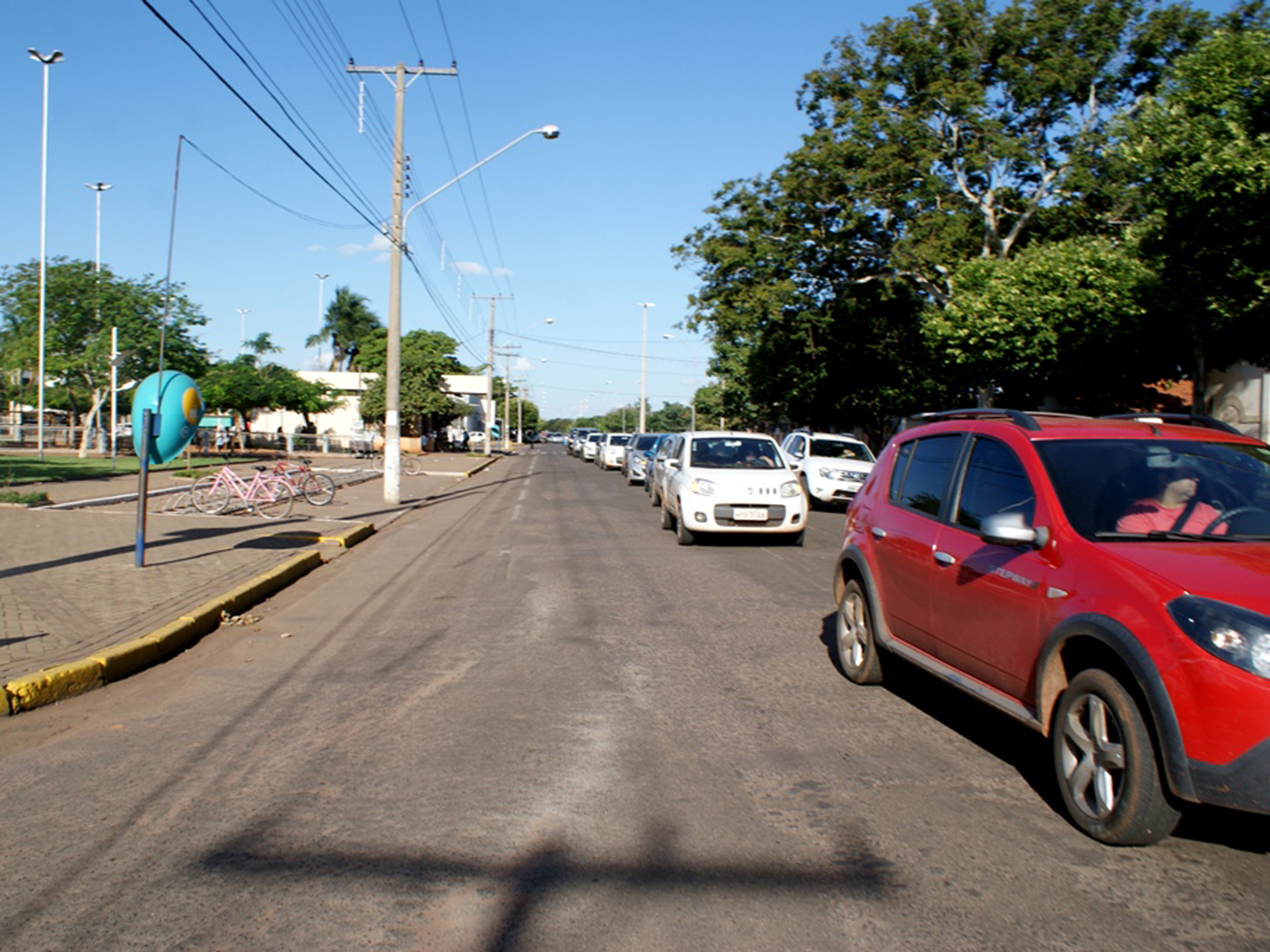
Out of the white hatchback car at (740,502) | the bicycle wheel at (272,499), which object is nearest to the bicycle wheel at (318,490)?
the bicycle wheel at (272,499)

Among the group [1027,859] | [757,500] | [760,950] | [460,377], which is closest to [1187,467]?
[1027,859]

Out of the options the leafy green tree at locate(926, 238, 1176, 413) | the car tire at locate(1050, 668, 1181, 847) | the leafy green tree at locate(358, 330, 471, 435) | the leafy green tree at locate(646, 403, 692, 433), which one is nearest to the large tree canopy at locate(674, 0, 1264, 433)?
the leafy green tree at locate(926, 238, 1176, 413)

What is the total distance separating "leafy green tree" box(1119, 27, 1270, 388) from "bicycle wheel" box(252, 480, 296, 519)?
15692mm

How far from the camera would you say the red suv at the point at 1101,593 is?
11.9 feet

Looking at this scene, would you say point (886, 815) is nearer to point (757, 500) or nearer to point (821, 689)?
point (821, 689)

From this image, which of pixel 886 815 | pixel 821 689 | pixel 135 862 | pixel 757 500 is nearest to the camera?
pixel 135 862

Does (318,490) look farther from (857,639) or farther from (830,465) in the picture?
(857,639)

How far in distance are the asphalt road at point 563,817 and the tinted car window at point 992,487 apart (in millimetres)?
1271

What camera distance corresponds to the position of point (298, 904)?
359 cm

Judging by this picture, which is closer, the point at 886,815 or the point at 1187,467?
the point at 886,815

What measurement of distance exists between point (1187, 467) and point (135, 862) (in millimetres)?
4972

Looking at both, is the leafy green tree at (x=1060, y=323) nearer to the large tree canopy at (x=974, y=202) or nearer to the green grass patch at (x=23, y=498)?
the large tree canopy at (x=974, y=202)

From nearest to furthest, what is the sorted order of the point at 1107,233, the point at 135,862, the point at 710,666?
1. the point at 135,862
2. the point at 710,666
3. the point at 1107,233

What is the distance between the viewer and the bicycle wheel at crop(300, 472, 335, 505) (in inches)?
814
